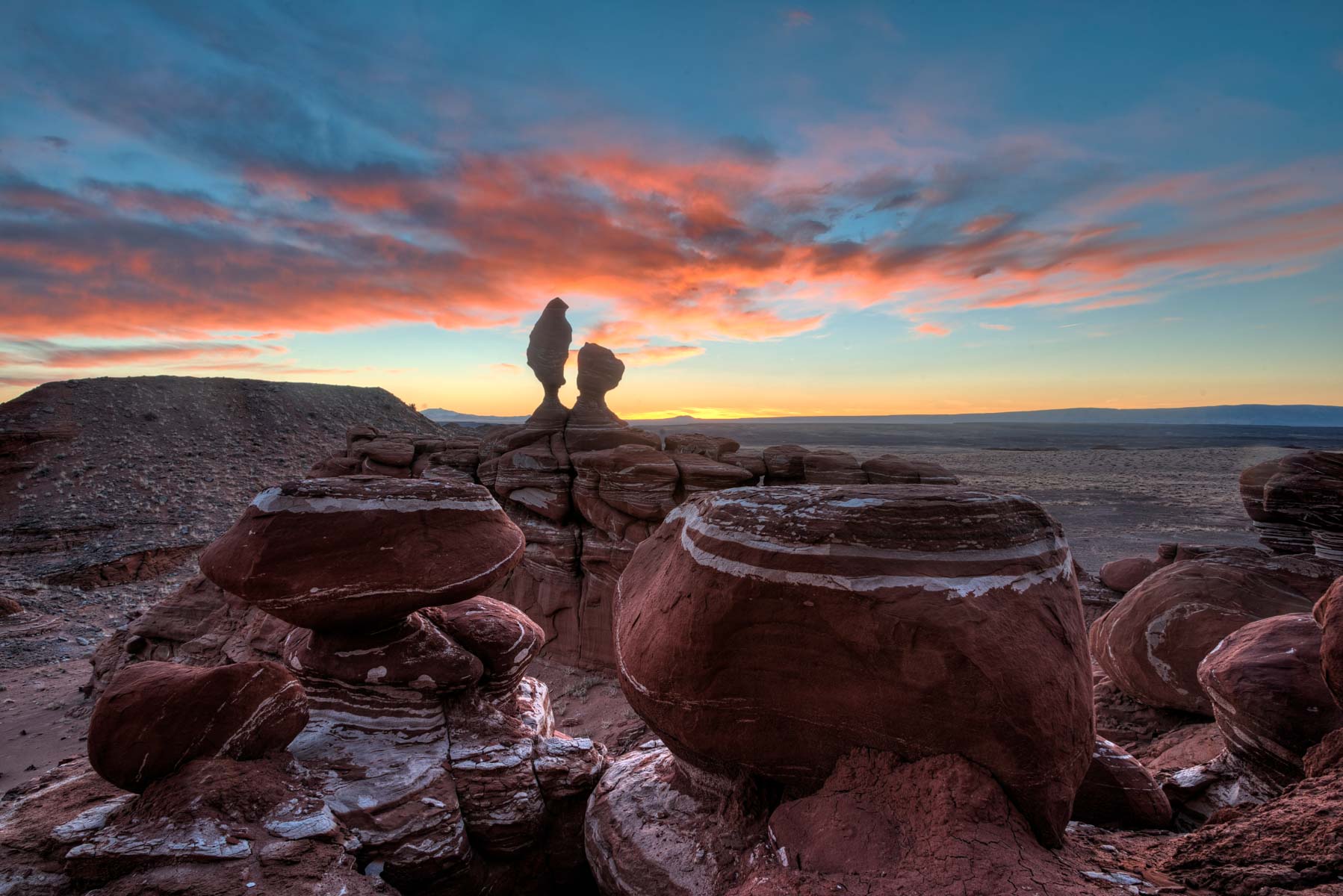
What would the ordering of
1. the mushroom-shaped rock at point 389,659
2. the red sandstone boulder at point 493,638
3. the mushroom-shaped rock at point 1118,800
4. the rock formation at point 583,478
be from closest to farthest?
the mushroom-shaped rock at point 1118,800
the mushroom-shaped rock at point 389,659
the red sandstone boulder at point 493,638
the rock formation at point 583,478

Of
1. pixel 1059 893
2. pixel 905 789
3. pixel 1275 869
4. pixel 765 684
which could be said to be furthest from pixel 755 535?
pixel 1275 869

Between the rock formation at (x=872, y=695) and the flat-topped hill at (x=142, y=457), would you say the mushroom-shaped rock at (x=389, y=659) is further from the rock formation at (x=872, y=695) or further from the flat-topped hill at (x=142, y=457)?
the flat-topped hill at (x=142, y=457)

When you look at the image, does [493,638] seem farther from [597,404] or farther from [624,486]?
[597,404]

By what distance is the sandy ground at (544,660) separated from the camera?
9164 mm

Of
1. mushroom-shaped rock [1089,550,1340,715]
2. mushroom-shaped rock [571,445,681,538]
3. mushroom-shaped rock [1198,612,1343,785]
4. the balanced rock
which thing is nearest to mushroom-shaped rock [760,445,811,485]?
mushroom-shaped rock [571,445,681,538]

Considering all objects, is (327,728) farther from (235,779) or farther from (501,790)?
(501,790)

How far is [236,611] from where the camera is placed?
1041 cm

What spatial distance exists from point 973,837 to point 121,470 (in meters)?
36.0

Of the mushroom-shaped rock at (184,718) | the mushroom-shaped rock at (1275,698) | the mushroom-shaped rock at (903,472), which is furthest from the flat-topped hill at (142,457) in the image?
the mushroom-shaped rock at (1275,698)

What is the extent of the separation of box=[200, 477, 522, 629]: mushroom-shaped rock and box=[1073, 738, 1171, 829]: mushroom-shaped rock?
508 centimetres

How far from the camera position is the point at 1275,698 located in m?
4.33

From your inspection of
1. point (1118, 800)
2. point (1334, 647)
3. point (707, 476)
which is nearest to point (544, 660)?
point (707, 476)

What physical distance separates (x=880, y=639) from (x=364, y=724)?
4.61 meters

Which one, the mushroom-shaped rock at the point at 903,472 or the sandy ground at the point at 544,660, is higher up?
the mushroom-shaped rock at the point at 903,472
